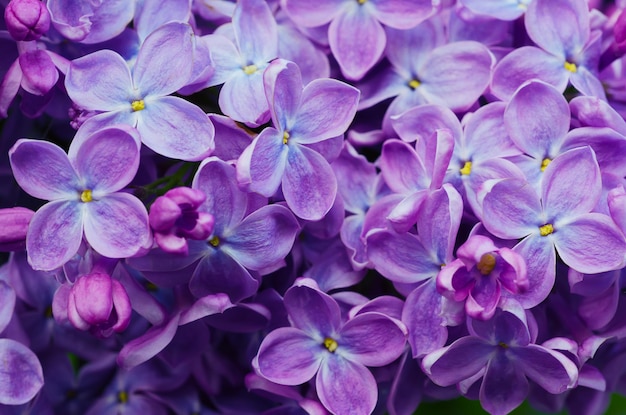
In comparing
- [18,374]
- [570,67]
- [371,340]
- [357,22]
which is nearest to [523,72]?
[570,67]

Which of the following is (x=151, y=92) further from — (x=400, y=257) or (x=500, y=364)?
(x=500, y=364)

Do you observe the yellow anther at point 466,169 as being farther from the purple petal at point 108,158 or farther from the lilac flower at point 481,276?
the purple petal at point 108,158

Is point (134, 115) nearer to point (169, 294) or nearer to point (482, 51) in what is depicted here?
point (169, 294)

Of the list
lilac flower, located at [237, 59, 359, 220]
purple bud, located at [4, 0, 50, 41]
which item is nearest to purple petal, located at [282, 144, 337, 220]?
lilac flower, located at [237, 59, 359, 220]

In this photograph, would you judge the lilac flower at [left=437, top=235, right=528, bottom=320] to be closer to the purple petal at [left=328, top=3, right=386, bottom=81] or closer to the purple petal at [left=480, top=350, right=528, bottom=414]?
the purple petal at [left=480, top=350, right=528, bottom=414]

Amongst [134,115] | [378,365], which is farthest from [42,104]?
[378,365]
